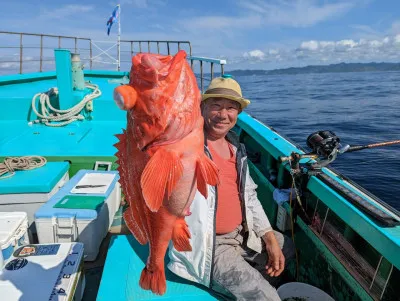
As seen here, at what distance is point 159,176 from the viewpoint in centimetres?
132

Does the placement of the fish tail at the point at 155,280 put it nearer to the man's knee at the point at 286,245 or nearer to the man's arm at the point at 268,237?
the man's arm at the point at 268,237

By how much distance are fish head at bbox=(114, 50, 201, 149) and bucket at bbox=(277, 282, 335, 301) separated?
1.98 meters

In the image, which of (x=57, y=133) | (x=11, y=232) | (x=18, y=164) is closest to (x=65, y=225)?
(x=11, y=232)

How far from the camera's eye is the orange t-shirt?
255 cm

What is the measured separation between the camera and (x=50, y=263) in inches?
93.6

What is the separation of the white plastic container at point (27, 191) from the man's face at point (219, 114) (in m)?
2.02

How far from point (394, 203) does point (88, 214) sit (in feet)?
21.7

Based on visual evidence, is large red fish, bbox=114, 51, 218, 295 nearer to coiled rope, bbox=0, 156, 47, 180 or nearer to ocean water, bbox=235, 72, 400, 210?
coiled rope, bbox=0, 156, 47, 180

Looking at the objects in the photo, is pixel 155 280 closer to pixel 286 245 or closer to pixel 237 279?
pixel 237 279

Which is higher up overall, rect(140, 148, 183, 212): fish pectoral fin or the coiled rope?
rect(140, 148, 183, 212): fish pectoral fin

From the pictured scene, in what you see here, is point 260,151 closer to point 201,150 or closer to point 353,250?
point 353,250

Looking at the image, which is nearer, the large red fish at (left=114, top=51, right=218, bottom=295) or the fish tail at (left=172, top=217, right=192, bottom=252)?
the large red fish at (left=114, top=51, right=218, bottom=295)

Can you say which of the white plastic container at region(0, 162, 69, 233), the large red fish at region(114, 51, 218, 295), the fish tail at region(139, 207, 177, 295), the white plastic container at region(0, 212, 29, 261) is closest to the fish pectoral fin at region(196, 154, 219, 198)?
the large red fish at region(114, 51, 218, 295)

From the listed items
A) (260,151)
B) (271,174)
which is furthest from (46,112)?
(271,174)
